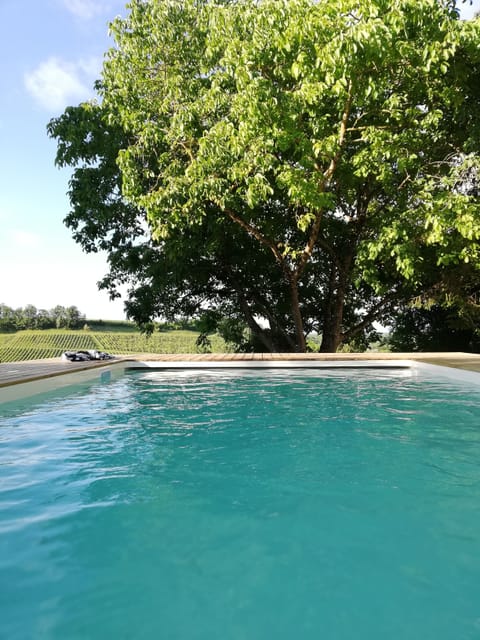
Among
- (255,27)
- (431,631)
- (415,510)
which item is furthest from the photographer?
(255,27)

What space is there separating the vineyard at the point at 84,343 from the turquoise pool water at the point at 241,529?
1943 centimetres

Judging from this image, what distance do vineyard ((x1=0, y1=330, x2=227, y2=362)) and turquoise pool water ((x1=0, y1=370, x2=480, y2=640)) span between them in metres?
19.4

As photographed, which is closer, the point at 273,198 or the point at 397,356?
the point at 397,356

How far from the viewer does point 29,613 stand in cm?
176

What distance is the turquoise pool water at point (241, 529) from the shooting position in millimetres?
1726

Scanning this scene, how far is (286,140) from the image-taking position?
10180 mm

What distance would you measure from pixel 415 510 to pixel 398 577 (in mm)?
784

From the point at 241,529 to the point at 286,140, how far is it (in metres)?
9.36

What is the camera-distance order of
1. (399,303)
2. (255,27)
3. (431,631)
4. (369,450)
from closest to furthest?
(431,631) → (369,450) → (255,27) → (399,303)

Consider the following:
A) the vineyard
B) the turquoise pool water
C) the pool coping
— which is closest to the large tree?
the pool coping

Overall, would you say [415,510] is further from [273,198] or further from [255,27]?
[273,198]

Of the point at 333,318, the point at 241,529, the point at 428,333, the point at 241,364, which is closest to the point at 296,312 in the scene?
the point at 333,318

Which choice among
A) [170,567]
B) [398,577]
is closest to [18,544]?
[170,567]

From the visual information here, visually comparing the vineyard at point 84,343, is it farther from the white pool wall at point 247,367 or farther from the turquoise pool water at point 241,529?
the turquoise pool water at point 241,529
